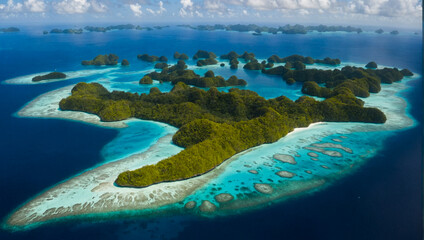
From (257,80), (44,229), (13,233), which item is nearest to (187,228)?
(44,229)

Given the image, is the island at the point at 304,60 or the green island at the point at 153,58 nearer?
the island at the point at 304,60

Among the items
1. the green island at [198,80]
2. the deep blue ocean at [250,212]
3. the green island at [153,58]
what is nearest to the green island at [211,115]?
the deep blue ocean at [250,212]

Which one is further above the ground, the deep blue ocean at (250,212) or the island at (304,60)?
the island at (304,60)

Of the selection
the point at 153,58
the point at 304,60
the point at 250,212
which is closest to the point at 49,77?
the point at 153,58

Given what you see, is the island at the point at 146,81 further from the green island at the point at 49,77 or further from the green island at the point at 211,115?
the green island at the point at 49,77

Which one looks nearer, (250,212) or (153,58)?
(250,212)

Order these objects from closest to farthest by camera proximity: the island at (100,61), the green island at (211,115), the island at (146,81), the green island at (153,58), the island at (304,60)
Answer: the green island at (211,115) < the island at (146,81) < the island at (100,61) < the island at (304,60) < the green island at (153,58)

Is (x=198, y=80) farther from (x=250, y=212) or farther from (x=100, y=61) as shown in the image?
(x=250, y=212)

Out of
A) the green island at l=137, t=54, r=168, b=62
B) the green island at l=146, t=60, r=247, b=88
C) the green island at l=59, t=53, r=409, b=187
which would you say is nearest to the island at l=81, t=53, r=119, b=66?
the green island at l=137, t=54, r=168, b=62

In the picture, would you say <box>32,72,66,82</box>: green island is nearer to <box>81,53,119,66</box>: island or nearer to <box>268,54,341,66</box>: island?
<box>81,53,119,66</box>: island
